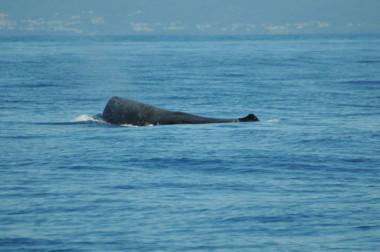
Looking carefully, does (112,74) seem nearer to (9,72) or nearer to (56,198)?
(9,72)

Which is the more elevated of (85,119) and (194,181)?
(85,119)

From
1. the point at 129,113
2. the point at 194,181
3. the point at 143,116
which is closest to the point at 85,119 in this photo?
the point at 129,113

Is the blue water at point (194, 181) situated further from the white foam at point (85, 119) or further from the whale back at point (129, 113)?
the whale back at point (129, 113)

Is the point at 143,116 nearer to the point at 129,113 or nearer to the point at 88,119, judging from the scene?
the point at 129,113

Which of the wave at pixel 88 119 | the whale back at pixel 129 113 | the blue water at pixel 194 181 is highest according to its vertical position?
the whale back at pixel 129 113

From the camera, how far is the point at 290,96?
37062 mm

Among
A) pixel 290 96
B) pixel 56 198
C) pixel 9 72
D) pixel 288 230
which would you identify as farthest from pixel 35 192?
pixel 9 72

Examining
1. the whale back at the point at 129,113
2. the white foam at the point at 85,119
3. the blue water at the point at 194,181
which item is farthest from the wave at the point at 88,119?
the whale back at the point at 129,113

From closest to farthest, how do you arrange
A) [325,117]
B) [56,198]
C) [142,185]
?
[56,198]
[142,185]
[325,117]

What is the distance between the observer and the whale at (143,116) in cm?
2478

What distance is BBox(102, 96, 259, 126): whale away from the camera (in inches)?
976

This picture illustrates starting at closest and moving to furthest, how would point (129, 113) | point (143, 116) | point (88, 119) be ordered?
point (143, 116) < point (129, 113) < point (88, 119)

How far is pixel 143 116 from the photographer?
24.9m

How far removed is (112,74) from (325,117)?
35.7 m
